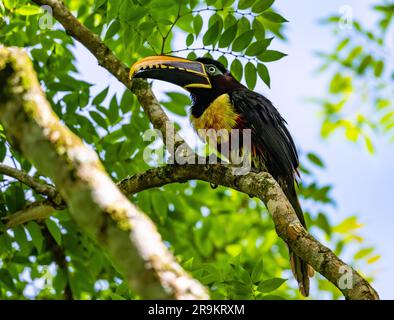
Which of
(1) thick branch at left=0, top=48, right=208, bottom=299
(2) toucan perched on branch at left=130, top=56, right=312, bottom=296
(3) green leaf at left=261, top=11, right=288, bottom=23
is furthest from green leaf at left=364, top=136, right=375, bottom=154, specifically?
(1) thick branch at left=0, top=48, right=208, bottom=299

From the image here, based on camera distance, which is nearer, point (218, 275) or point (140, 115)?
point (218, 275)

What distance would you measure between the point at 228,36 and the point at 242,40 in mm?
94

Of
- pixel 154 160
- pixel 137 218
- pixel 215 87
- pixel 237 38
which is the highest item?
pixel 215 87

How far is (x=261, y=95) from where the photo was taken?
5.13 metres

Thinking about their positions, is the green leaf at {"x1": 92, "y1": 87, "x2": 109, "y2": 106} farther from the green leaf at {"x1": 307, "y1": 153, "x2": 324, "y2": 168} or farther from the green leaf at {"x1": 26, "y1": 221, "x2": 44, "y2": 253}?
the green leaf at {"x1": 307, "y1": 153, "x2": 324, "y2": 168}

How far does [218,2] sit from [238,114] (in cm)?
85

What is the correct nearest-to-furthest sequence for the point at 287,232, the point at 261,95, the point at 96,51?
the point at 287,232 < the point at 96,51 < the point at 261,95

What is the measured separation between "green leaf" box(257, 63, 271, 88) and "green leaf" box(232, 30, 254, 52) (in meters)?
0.16

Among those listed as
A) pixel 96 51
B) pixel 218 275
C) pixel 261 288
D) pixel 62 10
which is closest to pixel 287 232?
pixel 261 288

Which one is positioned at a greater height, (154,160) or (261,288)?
(154,160)

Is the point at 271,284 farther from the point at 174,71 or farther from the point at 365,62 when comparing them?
the point at 365,62

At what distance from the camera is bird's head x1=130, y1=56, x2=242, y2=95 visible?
4.89m

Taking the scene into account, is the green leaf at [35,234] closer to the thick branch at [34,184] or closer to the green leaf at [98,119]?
the thick branch at [34,184]

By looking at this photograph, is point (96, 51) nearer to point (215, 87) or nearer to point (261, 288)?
point (215, 87)
